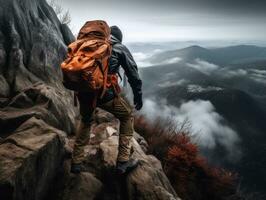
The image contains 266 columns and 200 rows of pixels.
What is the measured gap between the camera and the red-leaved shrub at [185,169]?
9750 mm

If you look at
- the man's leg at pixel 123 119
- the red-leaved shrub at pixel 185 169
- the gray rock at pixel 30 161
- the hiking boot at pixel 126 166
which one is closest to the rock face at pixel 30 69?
the gray rock at pixel 30 161

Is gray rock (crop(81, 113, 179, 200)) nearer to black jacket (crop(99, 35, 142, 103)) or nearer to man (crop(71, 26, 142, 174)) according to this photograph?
man (crop(71, 26, 142, 174))

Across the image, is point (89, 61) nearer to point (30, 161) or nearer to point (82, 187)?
point (30, 161)

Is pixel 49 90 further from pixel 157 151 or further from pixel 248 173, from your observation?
pixel 248 173

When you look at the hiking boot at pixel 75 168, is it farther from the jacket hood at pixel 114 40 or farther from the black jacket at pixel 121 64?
the jacket hood at pixel 114 40

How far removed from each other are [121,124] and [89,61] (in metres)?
1.65

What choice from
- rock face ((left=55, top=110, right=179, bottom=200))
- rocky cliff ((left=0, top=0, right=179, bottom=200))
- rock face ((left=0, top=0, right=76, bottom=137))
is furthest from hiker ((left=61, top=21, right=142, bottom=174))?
rock face ((left=0, top=0, right=76, bottom=137))

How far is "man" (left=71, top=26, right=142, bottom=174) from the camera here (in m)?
4.87

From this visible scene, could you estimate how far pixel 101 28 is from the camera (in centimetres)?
471

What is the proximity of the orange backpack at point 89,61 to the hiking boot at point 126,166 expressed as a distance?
1.78 m

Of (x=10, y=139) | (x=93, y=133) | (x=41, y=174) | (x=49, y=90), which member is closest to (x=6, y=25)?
(x=49, y=90)

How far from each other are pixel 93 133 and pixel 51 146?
2967mm

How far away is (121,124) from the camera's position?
17.5 ft

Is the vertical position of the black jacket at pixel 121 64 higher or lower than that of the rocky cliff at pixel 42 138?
higher
